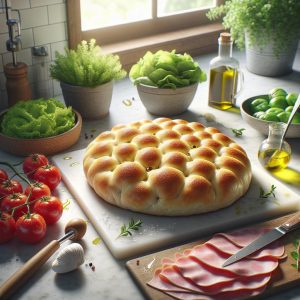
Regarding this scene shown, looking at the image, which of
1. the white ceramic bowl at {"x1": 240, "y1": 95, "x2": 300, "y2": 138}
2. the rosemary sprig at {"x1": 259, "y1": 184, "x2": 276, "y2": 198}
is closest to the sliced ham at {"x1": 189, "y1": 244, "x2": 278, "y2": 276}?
the rosemary sprig at {"x1": 259, "y1": 184, "x2": 276, "y2": 198}

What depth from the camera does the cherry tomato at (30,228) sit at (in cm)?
106

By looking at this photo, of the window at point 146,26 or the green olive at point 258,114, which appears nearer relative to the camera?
the green olive at point 258,114

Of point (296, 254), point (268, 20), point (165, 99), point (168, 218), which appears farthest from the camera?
point (268, 20)

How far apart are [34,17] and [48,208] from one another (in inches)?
32.8

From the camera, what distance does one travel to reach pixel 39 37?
175 cm

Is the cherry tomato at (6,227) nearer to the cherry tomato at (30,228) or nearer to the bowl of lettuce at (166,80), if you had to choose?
the cherry tomato at (30,228)

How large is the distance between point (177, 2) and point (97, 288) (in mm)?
1703

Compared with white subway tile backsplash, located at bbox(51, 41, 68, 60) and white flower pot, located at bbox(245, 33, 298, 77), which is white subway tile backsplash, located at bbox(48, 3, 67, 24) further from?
white flower pot, located at bbox(245, 33, 298, 77)

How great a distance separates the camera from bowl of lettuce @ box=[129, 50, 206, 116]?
64.3 inches

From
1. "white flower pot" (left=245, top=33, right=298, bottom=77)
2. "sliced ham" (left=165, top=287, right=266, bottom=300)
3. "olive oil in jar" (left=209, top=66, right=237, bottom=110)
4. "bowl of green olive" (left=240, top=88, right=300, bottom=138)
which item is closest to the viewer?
"sliced ham" (left=165, top=287, right=266, bottom=300)

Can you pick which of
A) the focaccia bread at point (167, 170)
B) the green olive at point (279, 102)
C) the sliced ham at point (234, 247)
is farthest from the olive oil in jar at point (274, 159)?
the sliced ham at point (234, 247)

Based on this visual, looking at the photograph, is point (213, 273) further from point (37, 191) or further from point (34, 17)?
point (34, 17)

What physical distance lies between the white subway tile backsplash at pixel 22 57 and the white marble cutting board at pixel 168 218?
1.87 ft

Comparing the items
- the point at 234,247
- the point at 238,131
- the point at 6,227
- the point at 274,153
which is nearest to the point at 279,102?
the point at 238,131
